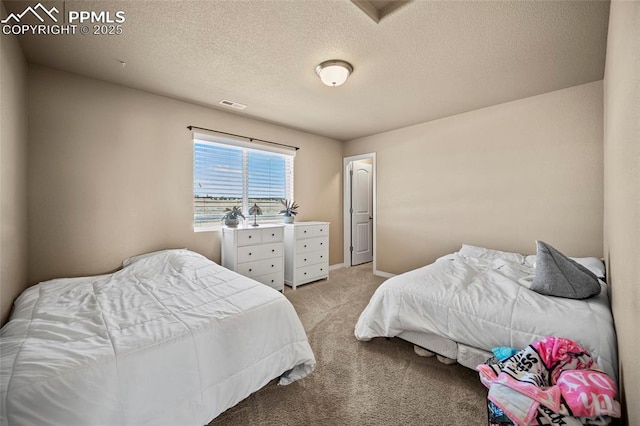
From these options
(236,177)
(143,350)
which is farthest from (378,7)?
(236,177)

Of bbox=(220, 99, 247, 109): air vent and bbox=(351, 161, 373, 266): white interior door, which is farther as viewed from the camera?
bbox=(351, 161, 373, 266): white interior door

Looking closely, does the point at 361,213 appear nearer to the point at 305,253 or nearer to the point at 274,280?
the point at 305,253

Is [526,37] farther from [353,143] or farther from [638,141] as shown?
[353,143]

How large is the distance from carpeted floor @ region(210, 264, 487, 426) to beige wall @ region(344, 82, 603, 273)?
200 centimetres

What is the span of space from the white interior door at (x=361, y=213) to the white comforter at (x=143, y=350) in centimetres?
341

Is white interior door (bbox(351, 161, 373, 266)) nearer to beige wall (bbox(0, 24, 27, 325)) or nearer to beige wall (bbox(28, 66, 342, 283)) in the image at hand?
beige wall (bbox(28, 66, 342, 283))

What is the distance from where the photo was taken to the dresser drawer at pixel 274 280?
11.1ft

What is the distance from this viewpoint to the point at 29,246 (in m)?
2.23

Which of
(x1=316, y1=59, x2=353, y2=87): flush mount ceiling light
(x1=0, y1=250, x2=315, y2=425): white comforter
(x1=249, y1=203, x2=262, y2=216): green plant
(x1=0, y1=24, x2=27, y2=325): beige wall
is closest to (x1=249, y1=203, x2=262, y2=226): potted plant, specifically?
(x1=249, y1=203, x2=262, y2=216): green plant

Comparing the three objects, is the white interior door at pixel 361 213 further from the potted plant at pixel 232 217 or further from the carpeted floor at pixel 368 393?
the carpeted floor at pixel 368 393

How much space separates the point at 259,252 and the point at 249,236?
0.86ft

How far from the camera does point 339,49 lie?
6.61 ft

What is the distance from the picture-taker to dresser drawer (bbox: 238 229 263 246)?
3.16 metres

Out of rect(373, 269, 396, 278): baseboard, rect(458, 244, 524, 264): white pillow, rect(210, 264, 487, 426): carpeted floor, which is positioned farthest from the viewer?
rect(373, 269, 396, 278): baseboard
